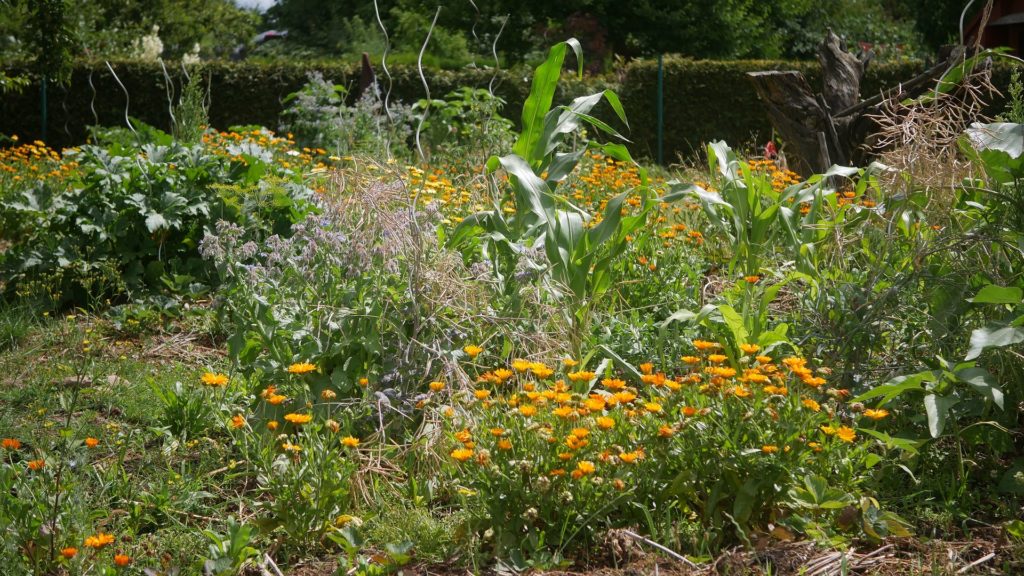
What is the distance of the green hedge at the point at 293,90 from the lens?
542 inches

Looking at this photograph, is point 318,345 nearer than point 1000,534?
No

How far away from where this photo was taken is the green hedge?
13.8m

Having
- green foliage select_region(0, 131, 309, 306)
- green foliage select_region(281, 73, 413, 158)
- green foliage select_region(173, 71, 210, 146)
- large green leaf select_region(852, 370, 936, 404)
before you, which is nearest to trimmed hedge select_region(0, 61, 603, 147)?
green foliage select_region(281, 73, 413, 158)

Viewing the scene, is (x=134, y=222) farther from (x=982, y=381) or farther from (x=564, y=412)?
(x=982, y=381)

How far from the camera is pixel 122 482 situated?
2.89 m

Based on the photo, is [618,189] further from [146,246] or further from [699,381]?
[699,381]

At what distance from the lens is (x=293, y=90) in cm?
1384

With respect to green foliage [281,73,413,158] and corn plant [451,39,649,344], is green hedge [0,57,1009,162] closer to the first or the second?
green foliage [281,73,413,158]

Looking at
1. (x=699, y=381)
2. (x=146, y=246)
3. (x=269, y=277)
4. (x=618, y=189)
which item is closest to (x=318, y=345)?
(x=269, y=277)

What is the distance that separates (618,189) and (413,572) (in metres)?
4.25

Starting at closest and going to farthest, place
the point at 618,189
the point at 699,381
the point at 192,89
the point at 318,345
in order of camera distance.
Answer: the point at 699,381 < the point at 318,345 < the point at 618,189 < the point at 192,89

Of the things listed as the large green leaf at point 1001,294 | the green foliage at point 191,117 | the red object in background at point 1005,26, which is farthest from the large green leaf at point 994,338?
the red object in background at point 1005,26

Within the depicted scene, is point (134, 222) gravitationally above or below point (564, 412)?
below

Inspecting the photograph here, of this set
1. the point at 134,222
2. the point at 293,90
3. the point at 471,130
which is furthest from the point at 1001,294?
the point at 293,90
